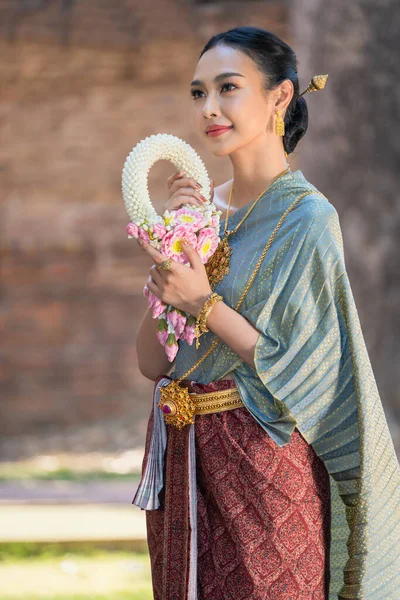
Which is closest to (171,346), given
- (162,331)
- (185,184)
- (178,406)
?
(162,331)

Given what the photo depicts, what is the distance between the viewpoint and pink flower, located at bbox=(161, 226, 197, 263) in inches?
82.4

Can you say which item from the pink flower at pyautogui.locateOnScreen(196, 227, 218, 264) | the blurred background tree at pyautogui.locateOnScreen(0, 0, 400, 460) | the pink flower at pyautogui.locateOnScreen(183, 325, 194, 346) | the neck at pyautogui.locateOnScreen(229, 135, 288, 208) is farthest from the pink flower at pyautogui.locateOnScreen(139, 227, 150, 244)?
the blurred background tree at pyautogui.locateOnScreen(0, 0, 400, 460)

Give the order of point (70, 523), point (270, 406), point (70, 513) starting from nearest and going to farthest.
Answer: point (270, 406) < point (70, 523) < point (70, 513)

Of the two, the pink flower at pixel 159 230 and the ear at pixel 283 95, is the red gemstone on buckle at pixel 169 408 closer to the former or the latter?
the pink flower at pixel 159 230

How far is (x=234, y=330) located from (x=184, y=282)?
15 cm

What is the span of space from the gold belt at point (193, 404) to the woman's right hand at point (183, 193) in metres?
0.42

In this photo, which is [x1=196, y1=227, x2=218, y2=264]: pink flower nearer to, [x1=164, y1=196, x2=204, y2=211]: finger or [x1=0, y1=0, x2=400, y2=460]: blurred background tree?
[x1=164, y1=196, x2=204, y2=211]: finger

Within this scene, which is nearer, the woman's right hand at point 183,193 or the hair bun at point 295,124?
the woman's right hand at point 183,193

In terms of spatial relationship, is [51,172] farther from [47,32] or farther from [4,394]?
[4,394]

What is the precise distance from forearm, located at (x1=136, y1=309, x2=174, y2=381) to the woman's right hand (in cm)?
29

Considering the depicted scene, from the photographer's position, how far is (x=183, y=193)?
2234 millimetres

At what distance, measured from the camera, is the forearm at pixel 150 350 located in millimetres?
2391

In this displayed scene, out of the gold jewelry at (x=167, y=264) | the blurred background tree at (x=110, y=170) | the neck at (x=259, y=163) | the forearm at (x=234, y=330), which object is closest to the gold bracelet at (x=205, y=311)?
the forearm at (x=234, y=330)

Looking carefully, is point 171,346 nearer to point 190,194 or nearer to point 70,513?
point 190,194
